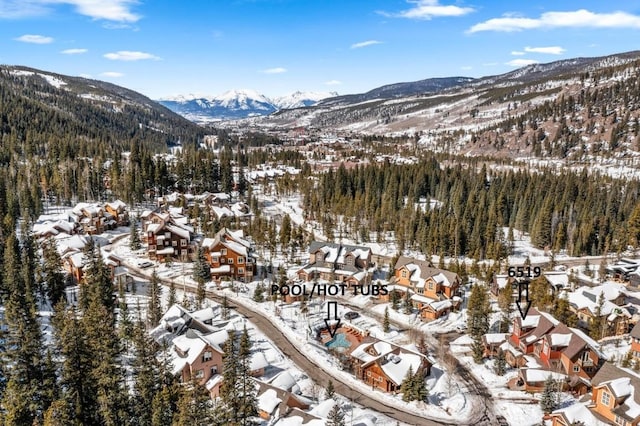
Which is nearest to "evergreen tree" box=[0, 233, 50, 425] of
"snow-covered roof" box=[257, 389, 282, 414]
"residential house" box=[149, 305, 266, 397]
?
"residential house" box=[149, 305, 266, 397]

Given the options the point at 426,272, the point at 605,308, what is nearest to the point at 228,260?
the point at 426,272

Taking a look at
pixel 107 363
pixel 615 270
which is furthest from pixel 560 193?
pixel 107 363

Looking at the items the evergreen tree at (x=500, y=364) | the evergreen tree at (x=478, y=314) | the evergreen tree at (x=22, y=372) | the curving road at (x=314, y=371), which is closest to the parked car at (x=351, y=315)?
the curving road at (x=314, y=371)

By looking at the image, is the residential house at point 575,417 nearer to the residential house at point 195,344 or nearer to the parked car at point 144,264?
the residential house at point 195,344

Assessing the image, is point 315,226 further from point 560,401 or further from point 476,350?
point 560,401

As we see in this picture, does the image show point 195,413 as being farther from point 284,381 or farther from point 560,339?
point 560,339
